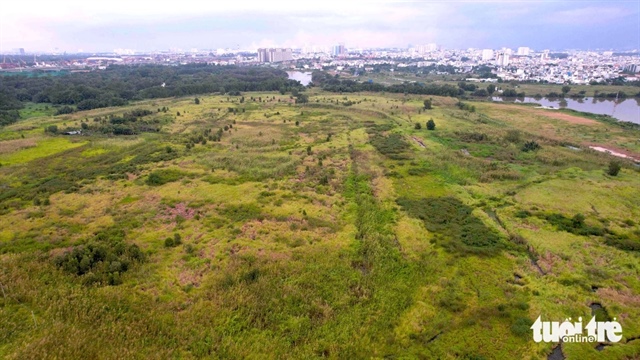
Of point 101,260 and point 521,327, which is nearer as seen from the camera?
point 521,327

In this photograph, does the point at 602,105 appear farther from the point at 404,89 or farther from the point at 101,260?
the point at 101,260

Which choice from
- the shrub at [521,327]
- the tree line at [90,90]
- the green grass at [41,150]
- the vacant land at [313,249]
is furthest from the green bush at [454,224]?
the tree line at [90,90]


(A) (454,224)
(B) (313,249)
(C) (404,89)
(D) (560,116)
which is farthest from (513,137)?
(C) (404,89)

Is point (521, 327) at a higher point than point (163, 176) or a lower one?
lower

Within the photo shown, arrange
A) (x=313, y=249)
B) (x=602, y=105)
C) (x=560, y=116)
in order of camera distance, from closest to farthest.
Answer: (x=313, y=249) < (x=560, y=116) < (x=602, y=105)

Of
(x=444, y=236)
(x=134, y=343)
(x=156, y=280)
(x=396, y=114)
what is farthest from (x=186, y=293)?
(x=396, y=114)

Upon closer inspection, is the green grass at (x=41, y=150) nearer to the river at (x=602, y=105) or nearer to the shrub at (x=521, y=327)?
the shrub at (x=521, y=327)
